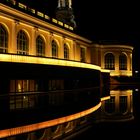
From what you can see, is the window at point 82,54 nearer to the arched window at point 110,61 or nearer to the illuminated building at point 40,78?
the illuminated building at point 40,78

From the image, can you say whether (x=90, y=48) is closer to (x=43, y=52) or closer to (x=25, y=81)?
(x=43, y=52)

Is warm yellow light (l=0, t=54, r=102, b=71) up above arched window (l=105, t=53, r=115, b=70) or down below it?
below

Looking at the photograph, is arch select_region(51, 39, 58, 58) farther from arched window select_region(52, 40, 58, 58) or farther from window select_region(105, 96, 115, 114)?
window select_region(105, 96, 115, 114)

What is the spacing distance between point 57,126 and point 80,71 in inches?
1397

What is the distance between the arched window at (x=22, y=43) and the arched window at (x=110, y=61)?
42.5 m

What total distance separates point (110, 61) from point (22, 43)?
44.5 m

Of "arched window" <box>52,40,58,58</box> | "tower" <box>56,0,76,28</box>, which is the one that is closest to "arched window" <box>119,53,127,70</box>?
"tower" <box>56,0,76,28</box>

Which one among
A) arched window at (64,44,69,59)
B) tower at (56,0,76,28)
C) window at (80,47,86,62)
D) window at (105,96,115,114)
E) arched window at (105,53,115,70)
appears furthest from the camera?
arched window at (105,53,115,70)

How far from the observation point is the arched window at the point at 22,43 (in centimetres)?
4200

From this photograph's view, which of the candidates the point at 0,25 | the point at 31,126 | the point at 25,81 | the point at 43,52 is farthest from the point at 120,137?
the point at 43,52

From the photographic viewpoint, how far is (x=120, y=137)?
35.6 feet

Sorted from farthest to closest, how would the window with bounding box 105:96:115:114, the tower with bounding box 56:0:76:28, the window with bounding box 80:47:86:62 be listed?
the tower with bounding box 56:0:76:28 → the window with bounding box 80:47:86:62 → the window with bounding box 105:96:115:114

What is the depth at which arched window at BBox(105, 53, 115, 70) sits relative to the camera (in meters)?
83.0

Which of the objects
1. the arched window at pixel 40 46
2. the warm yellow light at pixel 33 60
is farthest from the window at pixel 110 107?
the arched window at pixel 40 46
